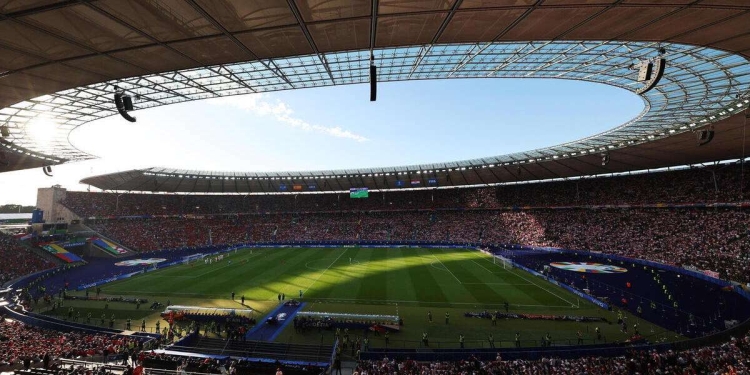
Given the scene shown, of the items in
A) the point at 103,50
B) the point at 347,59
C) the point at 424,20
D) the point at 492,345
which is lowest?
the point at 492,345

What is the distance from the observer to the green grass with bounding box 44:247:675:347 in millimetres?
24734

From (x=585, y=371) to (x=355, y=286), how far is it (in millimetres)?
23780

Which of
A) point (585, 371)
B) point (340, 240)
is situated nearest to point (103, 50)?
point (585, 371)

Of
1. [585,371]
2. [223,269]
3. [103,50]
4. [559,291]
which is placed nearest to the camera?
[103,50]

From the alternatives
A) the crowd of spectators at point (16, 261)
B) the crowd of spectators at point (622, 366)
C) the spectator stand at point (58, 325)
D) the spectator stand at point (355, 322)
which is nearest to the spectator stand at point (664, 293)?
the crowd of spectators at point (622, 366)

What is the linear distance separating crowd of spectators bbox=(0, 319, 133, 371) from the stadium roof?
41.0ft

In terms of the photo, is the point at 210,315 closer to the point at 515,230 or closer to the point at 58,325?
the point at 58,325

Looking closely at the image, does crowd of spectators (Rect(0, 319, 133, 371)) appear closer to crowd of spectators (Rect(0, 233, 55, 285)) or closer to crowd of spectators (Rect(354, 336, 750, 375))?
crowd of spectators (Rect(354, 336, 750, 375))

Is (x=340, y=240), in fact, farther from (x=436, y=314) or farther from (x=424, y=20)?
(x=424, y=20)

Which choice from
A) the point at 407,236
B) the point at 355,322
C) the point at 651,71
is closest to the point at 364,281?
the point at 355,322

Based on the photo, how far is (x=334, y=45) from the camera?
43.2 ft

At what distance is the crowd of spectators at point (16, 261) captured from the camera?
40844 millimetres

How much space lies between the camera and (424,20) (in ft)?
36.6

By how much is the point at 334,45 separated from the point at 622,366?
18542 millimetres
